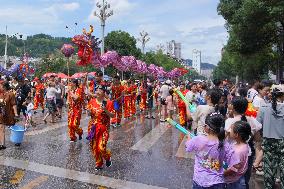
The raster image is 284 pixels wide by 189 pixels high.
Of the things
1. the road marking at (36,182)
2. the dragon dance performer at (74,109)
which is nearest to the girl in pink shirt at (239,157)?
the road marking at (36,182)

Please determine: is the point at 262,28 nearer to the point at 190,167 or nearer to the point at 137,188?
the point at 190,167

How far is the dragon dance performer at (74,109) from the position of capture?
1088cm

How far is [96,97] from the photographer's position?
8.23 metres

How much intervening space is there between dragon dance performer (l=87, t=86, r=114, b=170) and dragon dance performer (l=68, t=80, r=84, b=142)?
108 inches

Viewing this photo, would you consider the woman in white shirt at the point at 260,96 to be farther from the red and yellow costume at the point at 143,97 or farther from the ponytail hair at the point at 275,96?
the red and yellow costume at the point at 143,97

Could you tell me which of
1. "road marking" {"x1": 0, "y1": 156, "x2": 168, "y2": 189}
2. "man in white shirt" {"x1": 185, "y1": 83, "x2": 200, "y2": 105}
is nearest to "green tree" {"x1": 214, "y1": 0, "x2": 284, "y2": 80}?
"man in white shirt" {"x1": 185, "y1": 83, "x2": 200, "y2": 105}

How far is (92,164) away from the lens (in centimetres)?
841

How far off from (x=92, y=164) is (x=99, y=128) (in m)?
0.87

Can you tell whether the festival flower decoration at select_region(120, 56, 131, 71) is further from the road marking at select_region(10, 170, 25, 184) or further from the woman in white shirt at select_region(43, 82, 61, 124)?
the road marking at select_region(10, 170, 25, 184)

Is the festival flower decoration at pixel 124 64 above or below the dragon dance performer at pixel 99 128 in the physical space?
above

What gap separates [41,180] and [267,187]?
13.0 ft

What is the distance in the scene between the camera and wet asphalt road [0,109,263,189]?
710 cm

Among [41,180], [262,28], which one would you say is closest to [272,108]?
[41,180]

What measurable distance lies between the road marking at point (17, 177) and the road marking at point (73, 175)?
277 millimetres
